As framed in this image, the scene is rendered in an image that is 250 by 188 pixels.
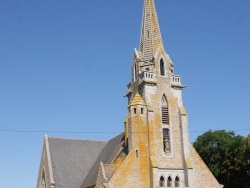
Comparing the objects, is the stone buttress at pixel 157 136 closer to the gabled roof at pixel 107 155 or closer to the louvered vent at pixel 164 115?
the louvered vent at pixel 164 115

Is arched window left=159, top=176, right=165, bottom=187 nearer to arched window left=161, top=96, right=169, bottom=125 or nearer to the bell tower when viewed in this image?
the bell tower

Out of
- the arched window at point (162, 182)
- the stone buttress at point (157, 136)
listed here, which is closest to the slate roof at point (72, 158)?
the stone buttress at point (157, 136)

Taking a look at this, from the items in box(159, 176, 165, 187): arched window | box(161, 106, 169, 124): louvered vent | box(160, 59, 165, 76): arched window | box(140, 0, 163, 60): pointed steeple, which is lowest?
box(159, 176, 165, 187): arched window

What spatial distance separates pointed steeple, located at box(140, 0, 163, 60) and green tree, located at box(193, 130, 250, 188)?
60.3 ft

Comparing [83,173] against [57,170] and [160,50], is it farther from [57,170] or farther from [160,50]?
[160,50]

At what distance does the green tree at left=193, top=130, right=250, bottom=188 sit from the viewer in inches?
2308

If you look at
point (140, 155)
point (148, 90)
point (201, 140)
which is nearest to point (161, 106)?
point (148, 90)

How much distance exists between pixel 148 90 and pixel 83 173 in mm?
14627

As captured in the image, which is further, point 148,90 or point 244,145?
point 244,145

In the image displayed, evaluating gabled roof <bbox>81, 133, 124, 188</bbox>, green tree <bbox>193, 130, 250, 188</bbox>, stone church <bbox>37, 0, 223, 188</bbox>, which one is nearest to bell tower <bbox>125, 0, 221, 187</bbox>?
stone church <bbox>37, 0, 223, 188</bbox>

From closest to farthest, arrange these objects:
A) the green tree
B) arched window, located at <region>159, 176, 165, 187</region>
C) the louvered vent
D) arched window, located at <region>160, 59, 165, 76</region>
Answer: arched window, located at <region>159, 176, 165, 187</region> → the louvered vent → arched window, located at <region>160, 59, 165, 76</region> → the green tree

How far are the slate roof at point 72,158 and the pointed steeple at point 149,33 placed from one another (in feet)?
50.7

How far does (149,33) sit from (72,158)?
18.6m

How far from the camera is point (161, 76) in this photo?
47188 mm
